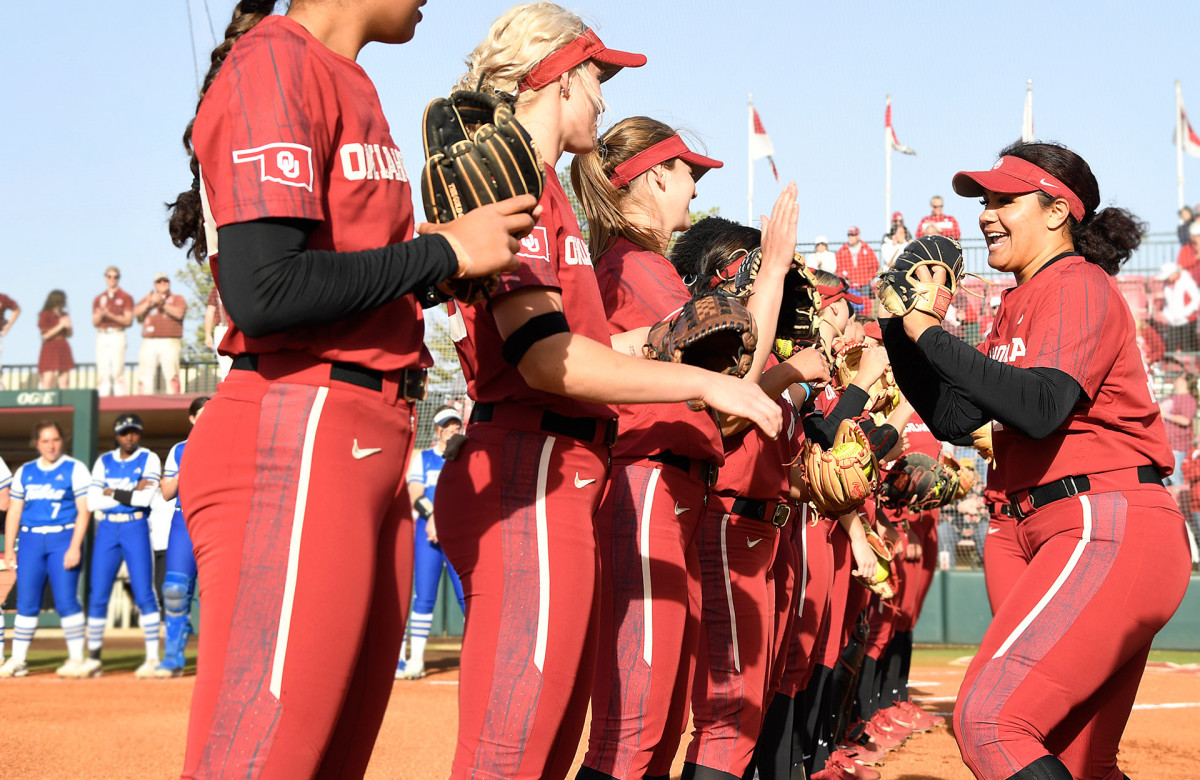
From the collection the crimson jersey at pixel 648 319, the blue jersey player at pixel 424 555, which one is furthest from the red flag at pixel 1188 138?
the crimson jersey at pixel 648 319

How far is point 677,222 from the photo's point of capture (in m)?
3.57

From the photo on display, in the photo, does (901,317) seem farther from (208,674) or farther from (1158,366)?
(1158,366)

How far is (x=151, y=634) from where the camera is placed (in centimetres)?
1013

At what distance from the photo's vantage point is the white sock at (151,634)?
10.1 metres

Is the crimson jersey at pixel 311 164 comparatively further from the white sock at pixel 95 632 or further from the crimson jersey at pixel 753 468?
the white sock at pixel 95 632

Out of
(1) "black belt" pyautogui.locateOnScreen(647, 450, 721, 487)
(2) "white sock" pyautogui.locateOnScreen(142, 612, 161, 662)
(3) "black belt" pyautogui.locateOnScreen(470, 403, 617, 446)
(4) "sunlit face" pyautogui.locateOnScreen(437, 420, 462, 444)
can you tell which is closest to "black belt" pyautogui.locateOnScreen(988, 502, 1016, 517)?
(1) "black belt" pyautogui.locateOnScreen(647, 450, 721, 487)

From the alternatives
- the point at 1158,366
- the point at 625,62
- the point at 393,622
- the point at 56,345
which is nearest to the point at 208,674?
the point at 393,622

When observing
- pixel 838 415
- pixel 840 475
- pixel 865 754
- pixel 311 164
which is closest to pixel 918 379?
pixel 840 475

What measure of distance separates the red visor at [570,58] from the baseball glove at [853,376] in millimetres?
2585

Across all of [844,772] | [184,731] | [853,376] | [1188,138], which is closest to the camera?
[853,376]

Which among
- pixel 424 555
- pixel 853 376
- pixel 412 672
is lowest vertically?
pixel 412 672

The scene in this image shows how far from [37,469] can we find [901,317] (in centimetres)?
971

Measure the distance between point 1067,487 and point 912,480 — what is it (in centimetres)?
295

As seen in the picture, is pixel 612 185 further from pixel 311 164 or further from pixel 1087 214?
pixel 311 164
